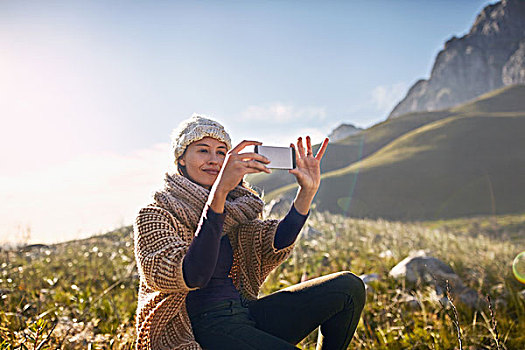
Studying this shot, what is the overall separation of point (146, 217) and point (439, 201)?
51.1 metres

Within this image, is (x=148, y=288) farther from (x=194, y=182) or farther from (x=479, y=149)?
(x=479, y=149)

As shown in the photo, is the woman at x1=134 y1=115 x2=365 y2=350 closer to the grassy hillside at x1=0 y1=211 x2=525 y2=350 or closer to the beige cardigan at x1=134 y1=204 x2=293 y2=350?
the beige cardigan at x1=134 y1=204 x2=293 y2=350

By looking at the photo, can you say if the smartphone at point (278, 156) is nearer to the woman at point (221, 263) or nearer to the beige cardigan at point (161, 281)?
the woman at point (221, 263)

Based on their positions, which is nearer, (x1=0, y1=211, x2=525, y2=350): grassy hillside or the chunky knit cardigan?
the chunky knit cardigan

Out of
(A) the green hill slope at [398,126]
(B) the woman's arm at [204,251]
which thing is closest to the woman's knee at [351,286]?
(B) the woman's arm at [204,251]

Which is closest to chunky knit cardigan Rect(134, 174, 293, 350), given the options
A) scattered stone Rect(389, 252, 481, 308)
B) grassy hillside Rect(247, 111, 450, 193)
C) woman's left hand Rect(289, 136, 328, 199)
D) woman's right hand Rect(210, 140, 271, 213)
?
woman's right hand Rect(210, 140, 271, 213)

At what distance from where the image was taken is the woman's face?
8.00ft

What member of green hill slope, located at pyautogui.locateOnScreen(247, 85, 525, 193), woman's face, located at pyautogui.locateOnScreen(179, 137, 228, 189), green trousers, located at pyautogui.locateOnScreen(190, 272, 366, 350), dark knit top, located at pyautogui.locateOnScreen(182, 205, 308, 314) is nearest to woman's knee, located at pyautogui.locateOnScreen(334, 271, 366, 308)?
green trousers, located at pyautogui.locateOnScreen(190, 272, 366, 350)

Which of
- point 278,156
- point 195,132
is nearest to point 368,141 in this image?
point 195,132

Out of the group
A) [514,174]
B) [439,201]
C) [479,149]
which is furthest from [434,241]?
[479,149]

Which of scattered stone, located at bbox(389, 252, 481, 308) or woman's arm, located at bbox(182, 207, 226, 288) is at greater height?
woman's arm, located at bbox(182, 207, 226, 288)

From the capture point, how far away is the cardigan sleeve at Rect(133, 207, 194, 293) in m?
1.83

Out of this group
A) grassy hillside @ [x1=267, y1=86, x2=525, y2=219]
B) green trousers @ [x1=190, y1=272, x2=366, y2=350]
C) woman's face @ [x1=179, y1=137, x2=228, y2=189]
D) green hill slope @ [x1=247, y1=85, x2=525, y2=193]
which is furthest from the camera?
green hill slope @ [x1=247, y1=85, x2=525, y2=193]

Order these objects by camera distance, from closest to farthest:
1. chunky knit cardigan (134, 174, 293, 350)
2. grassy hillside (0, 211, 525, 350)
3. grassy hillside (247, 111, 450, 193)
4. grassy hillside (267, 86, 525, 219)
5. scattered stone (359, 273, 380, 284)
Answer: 1. chunky knit cardigan (134, 174, 293, 350)
2. grassy hillside (0, 211, 525, 350)
3. scattered stone (359, 273, 380, 284)
4. grassy hillside (267, 86, 525, 219)
5. grassy hillside (247, 111, 450, 193)
